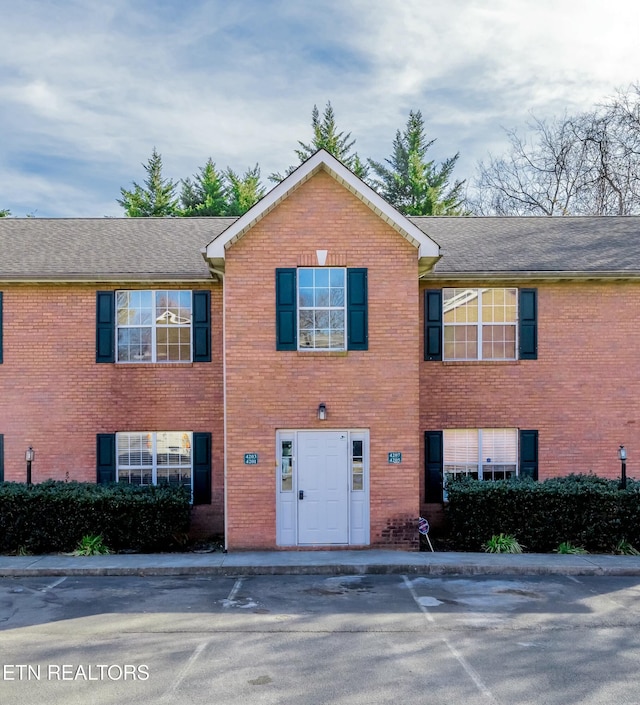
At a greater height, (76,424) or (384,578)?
(76,424)

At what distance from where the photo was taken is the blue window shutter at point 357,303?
12.7m

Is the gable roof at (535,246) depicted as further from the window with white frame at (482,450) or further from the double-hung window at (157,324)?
the double-hung window at (157,324)

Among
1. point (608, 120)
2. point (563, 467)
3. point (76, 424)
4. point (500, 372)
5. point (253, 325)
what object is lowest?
point (563, 467)

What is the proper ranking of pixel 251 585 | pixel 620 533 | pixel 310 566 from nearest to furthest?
pixel 251 585 → pixel 310 566 → pixel 620 533

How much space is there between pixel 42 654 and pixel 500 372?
10.2 meters

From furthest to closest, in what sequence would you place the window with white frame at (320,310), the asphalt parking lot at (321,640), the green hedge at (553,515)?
the window with white frame at (320,310)
the green hedge at (553,515)
the asphalt parking lot at (321,640)

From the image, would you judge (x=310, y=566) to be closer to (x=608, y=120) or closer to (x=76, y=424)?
(x=76, y=424)

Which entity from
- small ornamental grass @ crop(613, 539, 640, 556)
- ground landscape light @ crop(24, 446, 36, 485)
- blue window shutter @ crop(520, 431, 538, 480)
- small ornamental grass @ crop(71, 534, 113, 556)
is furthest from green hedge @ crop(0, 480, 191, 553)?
small ornamental grass @ crop(613, 539, 640, 556)

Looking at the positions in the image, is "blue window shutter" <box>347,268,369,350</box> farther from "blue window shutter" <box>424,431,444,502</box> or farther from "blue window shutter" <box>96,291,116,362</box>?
"blue window shutter" <box>96,291,116,362</box>

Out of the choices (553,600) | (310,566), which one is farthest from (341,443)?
(553,600)

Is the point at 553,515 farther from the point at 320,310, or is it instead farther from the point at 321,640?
the point at 321,640

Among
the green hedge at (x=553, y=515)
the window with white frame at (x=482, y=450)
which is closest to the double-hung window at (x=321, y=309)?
the window with white frame at (x=482, y=450)

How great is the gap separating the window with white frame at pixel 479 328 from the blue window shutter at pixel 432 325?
19 cm

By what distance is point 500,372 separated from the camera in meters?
14.3
